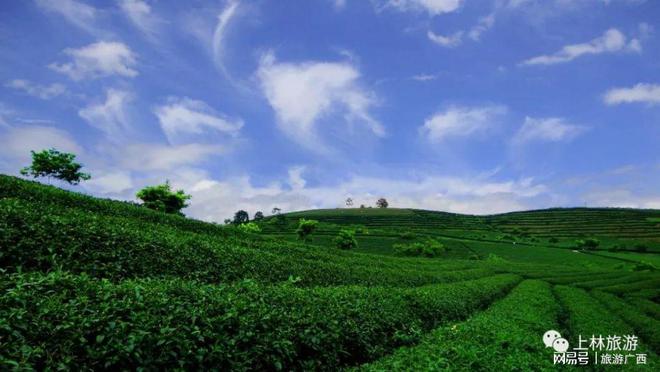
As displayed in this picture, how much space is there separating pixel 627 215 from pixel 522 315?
154890 mm

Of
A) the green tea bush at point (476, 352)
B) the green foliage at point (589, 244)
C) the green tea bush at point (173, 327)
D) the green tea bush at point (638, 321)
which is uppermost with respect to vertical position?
the green foliage at point (589, 244)

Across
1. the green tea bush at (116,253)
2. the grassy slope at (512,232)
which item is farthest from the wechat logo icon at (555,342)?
the grassy slope at (512,232)

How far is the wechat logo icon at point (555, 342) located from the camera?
42.4ft

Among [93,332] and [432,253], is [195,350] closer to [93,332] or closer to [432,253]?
[93,332]

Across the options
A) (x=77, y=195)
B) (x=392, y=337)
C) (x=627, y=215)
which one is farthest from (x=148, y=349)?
(x=627, y=215)

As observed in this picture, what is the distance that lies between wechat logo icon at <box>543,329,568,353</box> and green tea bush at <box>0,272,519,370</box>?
5.35 metres

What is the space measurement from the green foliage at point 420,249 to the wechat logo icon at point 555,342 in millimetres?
68846

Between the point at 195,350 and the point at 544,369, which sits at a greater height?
the point at 195,350

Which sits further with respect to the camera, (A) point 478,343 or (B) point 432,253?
(B) point 432,253

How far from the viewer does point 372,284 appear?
24312 millimetres

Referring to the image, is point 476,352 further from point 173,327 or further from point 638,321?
point 638,321

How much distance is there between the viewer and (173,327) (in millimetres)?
6934

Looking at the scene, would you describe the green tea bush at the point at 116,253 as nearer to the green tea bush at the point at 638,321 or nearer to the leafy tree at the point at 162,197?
the green tea bush at the point at 638,321

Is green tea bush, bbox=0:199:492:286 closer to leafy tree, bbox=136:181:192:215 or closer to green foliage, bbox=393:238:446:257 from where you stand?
leafy tree, bbox=136:181:192:215
